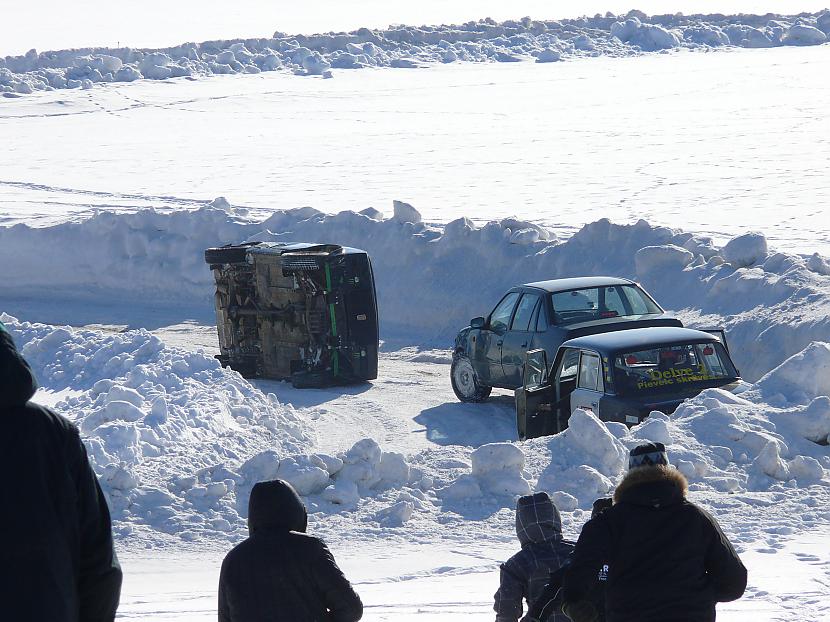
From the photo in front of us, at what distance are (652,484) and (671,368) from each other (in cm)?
783

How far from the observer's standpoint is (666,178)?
102ft

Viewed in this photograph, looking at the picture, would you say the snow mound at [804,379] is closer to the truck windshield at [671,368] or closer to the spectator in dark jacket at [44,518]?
the truck windshield at [671,368]

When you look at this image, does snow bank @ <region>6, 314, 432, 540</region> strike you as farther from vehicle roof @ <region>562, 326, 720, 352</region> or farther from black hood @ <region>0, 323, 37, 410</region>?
black hood @ <region>0, 323, 37, 410</region>

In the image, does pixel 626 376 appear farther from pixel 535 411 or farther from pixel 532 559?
pixel 532 559

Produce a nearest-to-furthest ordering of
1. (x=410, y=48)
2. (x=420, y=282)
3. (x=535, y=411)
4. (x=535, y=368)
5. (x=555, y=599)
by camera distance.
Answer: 1. (x=555, y=599)
2. (x=535, y=411)
3. (x=535, y=368)
4. (x=420, y=282)
5. (x=410, y=48)

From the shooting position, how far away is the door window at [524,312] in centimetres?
1462

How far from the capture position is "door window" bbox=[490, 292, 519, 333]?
15.0 meters

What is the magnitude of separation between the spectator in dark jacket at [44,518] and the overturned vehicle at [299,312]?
13.8 metres

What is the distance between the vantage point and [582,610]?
14.4ft

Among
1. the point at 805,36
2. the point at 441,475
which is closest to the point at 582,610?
the point at 441,475

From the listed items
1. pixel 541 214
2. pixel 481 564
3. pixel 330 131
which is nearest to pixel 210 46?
pixel 330 131

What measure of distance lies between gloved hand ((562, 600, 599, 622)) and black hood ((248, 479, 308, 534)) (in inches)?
37.8

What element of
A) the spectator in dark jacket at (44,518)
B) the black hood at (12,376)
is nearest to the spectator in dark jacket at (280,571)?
the spectator in dark jacket at (44,518)

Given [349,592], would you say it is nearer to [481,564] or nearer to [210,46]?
[481,564]
